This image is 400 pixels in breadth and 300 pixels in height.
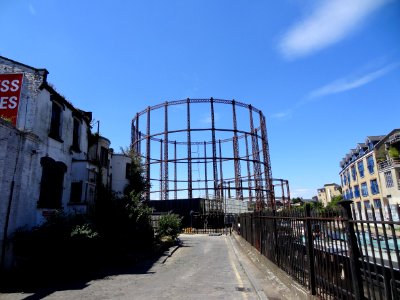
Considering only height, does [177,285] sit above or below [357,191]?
below

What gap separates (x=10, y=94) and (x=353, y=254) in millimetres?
14579

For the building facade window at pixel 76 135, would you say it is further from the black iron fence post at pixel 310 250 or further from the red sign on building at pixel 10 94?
the black iron fence post at pixel 310 250

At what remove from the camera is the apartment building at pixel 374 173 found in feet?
127

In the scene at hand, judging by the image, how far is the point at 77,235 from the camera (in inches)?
442

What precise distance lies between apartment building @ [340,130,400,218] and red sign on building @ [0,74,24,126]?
34749 mm

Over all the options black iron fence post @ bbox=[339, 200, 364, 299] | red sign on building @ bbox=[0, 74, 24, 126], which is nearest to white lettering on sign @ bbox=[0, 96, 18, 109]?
red sign on building @ bbox=[0, 74, 24, 126]

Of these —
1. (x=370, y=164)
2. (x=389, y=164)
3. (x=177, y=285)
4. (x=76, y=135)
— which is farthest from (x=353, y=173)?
(x=177, y=285)

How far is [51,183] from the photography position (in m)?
14.0

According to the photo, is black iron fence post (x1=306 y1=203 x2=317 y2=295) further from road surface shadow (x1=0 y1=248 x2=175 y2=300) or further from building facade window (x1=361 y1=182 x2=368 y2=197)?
building facade window (x1=361 y1=182 x2=368 y2=197)

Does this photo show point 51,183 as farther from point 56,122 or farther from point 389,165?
point 389,165

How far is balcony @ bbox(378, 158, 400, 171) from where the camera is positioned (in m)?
37.3

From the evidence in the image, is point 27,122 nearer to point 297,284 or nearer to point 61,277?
point 61,277

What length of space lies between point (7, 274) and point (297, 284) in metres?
9.98

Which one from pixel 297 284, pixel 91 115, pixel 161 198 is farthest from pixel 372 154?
pixel 297 284
